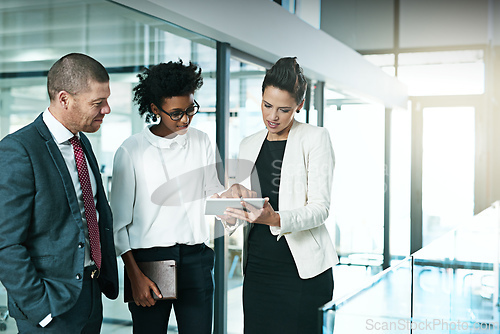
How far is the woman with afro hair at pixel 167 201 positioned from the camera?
2342mm

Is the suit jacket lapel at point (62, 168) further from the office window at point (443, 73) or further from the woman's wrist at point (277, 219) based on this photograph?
the office window at point (443, 73)

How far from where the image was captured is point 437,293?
10.2ft

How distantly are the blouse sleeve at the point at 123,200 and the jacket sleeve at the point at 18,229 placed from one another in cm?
53

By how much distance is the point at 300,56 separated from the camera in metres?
5.01

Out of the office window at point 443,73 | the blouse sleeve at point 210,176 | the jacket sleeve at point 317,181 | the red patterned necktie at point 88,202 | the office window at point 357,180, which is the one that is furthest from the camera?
the office window at point 443,73

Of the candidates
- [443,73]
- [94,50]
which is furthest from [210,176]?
[443,73]

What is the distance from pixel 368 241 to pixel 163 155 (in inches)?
238

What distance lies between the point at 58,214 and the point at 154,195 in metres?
0.55

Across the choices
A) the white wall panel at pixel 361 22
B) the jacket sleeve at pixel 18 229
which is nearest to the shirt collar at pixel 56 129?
the jacket sleeve at pixel 18 229

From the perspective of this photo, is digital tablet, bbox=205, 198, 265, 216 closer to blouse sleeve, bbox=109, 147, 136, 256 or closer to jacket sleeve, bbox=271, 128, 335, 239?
jacket sleeve, bbox=271, 128, 335, 239

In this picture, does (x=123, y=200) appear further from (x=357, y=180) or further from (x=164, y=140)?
(x=357, y=180)

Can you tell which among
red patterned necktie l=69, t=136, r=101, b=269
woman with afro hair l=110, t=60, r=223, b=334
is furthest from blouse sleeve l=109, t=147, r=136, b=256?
red patterned necktie l=69, t=136, r=101, b=269

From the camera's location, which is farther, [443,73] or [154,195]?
[443,73]

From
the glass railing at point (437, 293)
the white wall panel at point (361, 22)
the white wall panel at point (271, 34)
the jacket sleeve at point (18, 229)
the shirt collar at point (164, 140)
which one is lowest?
the glass railing at point (437, 293)
